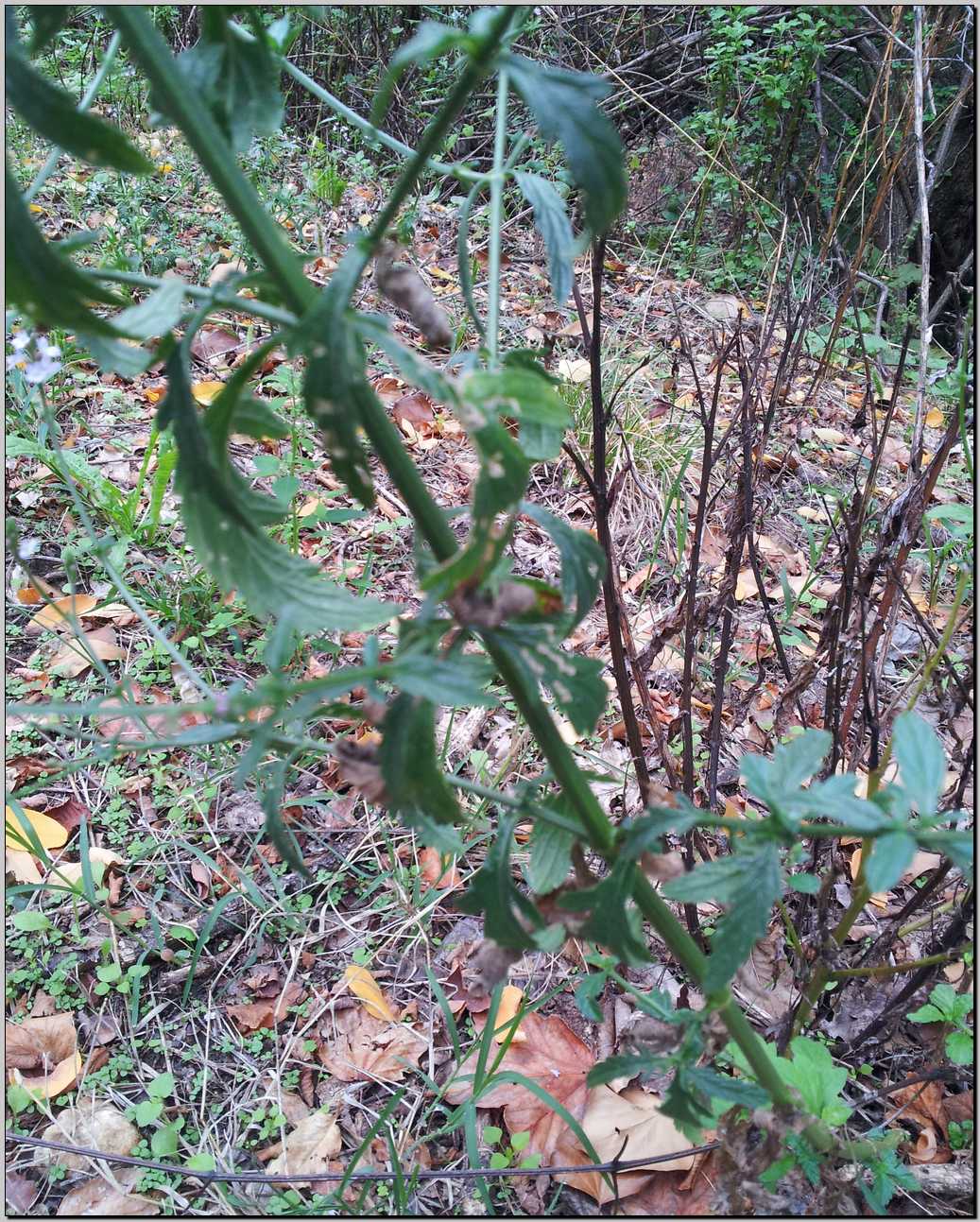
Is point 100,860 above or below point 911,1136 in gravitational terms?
below

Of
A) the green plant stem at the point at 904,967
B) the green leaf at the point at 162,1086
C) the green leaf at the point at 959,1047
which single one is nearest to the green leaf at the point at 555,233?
the green plant stem at the point at 904,967

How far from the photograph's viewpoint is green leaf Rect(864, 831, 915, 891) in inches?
19.5

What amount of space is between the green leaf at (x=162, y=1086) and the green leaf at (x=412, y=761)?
0.86 m

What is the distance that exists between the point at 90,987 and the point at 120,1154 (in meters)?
0.24

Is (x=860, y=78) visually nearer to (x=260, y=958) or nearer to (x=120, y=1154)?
(x=260, y=958)

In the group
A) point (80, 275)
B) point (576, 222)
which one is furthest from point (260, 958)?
point (576, 222)

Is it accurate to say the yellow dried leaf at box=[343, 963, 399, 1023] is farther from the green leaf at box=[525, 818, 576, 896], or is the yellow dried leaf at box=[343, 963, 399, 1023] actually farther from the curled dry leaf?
the green leaf at box=[525, 818, 576, 896]

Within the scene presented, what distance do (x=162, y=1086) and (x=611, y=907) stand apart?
2.86 ft

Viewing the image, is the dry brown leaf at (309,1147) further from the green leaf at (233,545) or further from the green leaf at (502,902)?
the green leaf at (233,545)

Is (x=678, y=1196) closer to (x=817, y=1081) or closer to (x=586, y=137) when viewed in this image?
(x=817, y=1081)

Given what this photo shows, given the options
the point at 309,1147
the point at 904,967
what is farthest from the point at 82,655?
the point at 904,967

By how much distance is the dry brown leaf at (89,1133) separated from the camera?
1.05 meters

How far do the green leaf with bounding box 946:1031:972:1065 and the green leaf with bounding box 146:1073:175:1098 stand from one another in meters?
0.99

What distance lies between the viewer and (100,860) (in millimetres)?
1325
